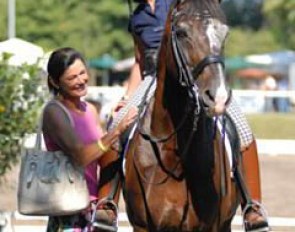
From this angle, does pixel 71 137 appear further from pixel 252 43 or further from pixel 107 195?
pixel 252 43

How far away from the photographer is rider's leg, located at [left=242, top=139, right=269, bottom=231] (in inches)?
308

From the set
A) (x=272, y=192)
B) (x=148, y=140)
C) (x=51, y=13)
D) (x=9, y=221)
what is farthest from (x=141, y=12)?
(x=51, y=13)

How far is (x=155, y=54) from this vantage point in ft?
25.9

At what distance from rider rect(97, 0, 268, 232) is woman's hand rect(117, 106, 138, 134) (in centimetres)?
47

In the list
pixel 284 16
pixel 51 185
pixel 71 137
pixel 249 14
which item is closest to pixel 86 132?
pixel 71 137

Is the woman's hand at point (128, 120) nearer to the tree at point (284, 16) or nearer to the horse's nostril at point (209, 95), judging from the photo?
the horse's nostril at point (209, 95)

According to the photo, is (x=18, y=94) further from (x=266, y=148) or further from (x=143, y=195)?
(x=266, y=148)

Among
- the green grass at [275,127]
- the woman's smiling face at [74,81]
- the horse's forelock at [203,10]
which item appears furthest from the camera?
the green grass at [275,127]

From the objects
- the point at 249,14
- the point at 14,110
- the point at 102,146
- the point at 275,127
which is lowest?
the point at 275,127

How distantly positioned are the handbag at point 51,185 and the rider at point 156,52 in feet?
3.22

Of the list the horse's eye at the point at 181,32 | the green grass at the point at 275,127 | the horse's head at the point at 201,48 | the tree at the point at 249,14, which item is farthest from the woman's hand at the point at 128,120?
the tree at the point at 249,14

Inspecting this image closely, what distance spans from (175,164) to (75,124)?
725mm

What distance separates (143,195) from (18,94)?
629 centimetres

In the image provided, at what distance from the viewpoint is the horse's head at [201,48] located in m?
6.32
